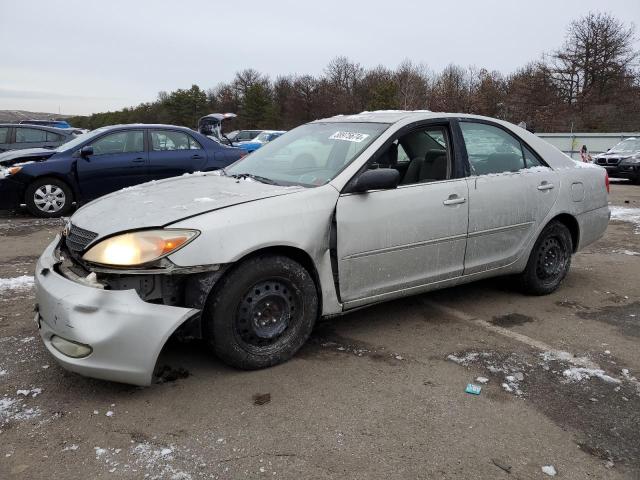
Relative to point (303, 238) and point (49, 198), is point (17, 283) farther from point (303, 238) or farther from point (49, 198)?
point (49, 198)

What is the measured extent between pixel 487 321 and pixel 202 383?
7.51 ft

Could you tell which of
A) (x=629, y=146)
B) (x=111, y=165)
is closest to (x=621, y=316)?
(x=111, y=165)

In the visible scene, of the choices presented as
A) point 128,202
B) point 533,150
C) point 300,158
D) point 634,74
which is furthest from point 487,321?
point 634,74

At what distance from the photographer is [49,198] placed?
8.67 meters

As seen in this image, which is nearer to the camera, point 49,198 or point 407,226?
point 407,226

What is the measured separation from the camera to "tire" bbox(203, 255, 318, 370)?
3.05 metres

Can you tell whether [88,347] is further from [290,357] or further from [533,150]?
[533,150]

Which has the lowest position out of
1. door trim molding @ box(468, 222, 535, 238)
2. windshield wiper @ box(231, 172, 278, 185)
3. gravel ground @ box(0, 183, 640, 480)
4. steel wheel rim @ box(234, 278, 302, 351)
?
gravel ground @ box(0, 183, 640, 480)

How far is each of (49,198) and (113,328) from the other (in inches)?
268

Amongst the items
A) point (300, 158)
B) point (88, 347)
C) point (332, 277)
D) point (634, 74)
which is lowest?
point (88, 347)

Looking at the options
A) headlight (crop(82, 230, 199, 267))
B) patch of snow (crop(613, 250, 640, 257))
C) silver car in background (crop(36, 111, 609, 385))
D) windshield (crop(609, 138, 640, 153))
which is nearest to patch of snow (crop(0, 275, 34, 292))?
silver car in background (crop(36, 111, 609, 385))

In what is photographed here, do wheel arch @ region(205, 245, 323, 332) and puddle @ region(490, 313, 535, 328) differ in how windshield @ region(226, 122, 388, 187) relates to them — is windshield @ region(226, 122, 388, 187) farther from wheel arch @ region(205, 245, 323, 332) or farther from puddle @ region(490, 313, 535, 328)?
puddle @ region(490, 313, 535, 328)

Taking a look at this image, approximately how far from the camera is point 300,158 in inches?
161

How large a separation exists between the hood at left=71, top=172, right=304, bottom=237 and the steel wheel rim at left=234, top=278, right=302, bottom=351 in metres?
0.53
